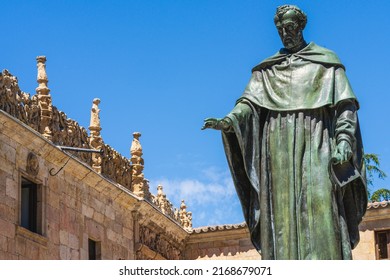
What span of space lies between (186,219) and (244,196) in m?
22.3

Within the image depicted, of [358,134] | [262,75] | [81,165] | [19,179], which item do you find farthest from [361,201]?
[81,165]

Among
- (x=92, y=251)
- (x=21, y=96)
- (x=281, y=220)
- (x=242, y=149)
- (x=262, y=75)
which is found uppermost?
(x=21, y=96)

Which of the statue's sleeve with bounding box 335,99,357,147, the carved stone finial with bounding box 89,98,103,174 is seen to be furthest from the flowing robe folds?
the carved stone finial with bounding box 89,98,103,174

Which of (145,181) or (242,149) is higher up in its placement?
(145,181)

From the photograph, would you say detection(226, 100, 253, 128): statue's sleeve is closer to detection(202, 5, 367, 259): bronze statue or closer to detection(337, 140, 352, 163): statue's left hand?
detection(202, 5, 367, 259): bronze statue

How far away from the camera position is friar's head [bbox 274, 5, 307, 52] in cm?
765

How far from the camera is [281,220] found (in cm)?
728

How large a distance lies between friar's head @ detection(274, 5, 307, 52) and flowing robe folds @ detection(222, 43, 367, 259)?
0.10m

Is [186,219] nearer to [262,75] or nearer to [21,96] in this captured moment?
[21,96]

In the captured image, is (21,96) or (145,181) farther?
(145,181)

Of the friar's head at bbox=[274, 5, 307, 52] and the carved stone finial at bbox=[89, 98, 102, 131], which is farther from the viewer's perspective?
the carved stone finial at bbox=[89, 98, 102, 131]

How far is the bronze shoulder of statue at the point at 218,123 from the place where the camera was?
714 cm

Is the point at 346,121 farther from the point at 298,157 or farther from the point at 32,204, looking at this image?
the point at 32,204

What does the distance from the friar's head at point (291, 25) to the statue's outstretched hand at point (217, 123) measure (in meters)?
0.81
